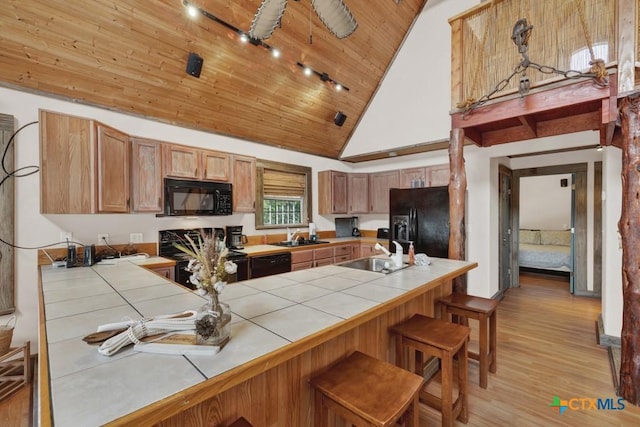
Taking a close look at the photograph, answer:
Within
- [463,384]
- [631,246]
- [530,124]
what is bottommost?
[463,384]

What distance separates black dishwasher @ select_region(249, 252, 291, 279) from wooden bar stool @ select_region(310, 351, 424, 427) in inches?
92.2

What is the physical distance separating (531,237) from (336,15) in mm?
7340

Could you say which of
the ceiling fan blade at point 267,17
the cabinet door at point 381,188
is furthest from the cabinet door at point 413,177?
the ceiling fan blade at point 267,17

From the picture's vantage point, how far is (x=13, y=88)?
2.52m


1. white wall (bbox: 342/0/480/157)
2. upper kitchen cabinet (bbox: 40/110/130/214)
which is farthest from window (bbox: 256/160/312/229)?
upper kitchen cabinet (bbox: 40/110/130/214)

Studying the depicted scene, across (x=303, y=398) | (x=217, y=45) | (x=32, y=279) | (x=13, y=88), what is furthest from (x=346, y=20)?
(x=32, y=279)

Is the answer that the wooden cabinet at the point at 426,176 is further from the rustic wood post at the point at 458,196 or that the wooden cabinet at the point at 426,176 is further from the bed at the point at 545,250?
the bed at the point at 545,250

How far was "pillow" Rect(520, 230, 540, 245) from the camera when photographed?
6660 mm

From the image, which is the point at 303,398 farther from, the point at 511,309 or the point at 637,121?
the point at 511,309

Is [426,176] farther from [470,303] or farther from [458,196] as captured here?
[470,303]

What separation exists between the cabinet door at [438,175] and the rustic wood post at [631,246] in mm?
2360

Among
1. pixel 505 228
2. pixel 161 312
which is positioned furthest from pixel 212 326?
pixel 505 228

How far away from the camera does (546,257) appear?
228 inches

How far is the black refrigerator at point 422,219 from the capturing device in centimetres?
385
